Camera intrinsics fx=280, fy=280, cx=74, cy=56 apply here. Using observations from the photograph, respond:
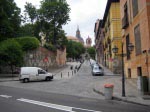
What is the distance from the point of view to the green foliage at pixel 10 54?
138ft

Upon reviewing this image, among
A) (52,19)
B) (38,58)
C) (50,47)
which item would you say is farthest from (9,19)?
(52,19)

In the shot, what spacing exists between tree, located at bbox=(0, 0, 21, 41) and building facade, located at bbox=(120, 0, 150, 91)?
25.1 m

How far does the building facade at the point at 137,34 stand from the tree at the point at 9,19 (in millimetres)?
25069

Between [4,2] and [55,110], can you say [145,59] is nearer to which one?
[55,110]

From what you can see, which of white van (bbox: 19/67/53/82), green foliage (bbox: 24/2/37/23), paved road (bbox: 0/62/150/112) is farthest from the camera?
green foliage (bbox: 24/2/37/23)

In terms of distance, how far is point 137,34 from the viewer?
25.7m

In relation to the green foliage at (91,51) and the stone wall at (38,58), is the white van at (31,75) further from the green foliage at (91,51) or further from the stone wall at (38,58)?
the green foliage at (91,51)

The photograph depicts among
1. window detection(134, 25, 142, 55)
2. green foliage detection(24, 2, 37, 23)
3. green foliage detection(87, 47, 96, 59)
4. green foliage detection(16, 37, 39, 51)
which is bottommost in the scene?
window detection(134, 25, 142, 55)

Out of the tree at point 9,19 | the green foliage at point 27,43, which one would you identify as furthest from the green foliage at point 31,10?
the green foliage at point 27,43

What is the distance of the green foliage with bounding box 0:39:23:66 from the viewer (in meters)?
42.0

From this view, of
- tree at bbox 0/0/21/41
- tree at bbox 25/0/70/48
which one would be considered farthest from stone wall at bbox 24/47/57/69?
tree at bbox 25/0/70/48

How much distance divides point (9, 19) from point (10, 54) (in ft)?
45.1

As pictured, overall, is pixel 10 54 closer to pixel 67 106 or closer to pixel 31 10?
pixel 67 106

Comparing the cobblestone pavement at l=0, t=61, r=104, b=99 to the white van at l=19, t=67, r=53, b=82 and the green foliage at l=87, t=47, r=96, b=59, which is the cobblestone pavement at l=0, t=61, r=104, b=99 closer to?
the white van at l=19, t=67, r=53, b=82
